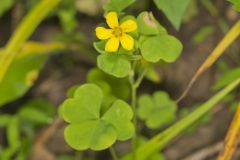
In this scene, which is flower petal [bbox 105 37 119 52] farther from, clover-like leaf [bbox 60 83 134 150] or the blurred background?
the blurred background

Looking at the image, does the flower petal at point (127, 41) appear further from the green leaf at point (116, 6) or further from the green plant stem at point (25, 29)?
the green plant stem at point (25, 29)

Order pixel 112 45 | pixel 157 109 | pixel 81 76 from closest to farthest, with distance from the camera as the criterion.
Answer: pixel 112 45 → pixel 157 109 → pixel 81 76

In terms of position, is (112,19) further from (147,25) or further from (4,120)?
(4,120)

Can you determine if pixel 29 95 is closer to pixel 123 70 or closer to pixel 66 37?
pixel 66 37

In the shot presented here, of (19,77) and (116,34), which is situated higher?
(116,34)

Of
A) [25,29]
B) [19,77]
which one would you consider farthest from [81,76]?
[25,29]

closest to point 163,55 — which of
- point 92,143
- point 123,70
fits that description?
point 123,70
